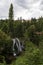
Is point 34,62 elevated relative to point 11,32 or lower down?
elevated

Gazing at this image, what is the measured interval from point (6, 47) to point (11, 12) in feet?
128

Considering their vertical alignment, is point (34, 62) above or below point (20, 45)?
above

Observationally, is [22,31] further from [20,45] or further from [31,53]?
[31,53]

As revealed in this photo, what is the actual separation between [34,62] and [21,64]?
1.26 ft

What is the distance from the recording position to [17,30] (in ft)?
269

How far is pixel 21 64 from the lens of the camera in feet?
22.2

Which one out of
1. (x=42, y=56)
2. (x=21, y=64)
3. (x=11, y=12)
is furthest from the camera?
(x=11, y=12)

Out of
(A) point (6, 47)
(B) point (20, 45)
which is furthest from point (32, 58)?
(B) point (20, 45)

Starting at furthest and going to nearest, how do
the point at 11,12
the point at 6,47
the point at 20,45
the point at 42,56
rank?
the point at 11,12, the point at 20,45, the point at 6,47, the point at 42,56

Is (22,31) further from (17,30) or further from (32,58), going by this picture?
(32,58)

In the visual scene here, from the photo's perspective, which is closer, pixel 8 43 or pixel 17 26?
pixel 8 43

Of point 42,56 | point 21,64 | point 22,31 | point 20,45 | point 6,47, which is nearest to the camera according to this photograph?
point 21,64

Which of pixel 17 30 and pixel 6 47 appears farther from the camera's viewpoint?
pixel 17 30

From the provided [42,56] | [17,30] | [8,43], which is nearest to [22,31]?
[17,30]
